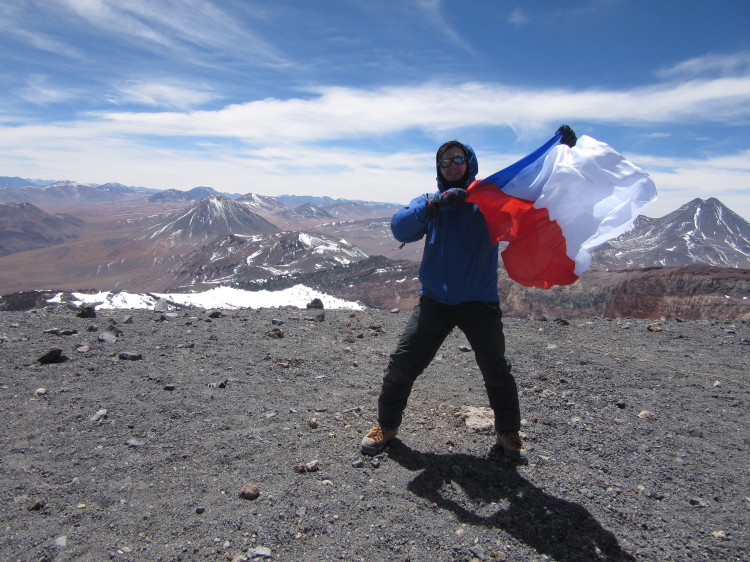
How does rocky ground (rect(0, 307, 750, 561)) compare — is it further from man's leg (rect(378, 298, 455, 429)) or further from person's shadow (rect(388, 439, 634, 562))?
man's leg (rect(378, 298, 455, 429))

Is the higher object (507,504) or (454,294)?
(454,294)

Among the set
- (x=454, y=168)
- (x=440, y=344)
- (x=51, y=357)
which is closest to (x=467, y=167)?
(x=454, y=168)

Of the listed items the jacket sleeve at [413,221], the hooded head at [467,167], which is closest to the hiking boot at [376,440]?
the jacket sleeve at [413,221]

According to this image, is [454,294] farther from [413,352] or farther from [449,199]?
[449,199]

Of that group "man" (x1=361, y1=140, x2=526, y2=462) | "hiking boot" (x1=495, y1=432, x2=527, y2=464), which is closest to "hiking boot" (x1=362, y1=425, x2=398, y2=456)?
"man" (x1=361, y1=140, x2=526, y2=462)

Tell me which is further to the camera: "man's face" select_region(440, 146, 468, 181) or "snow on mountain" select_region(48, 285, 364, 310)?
"snow on mountain" select_region(48, 285, 364, 310)

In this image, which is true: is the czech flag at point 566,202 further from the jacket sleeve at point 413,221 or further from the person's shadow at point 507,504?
the person's shadow at point 507,504
